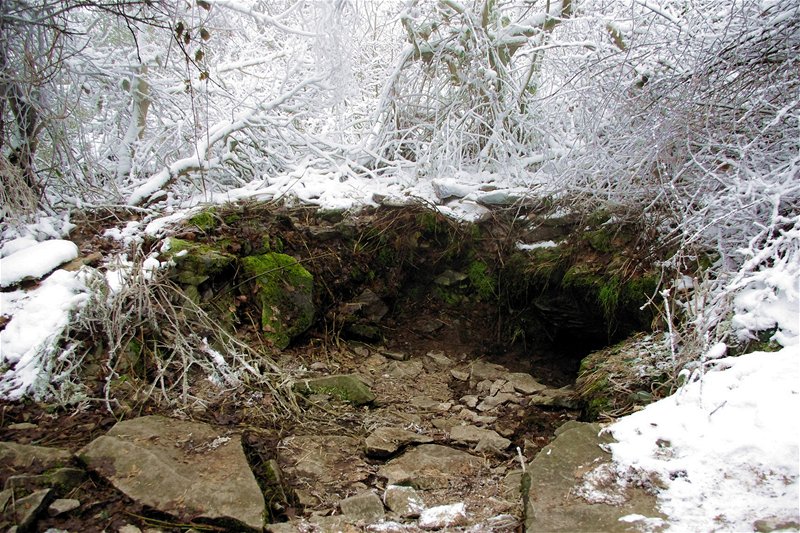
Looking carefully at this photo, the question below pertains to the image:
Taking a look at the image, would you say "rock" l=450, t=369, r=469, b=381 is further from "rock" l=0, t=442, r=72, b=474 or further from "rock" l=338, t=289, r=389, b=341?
"rock" l=0, t=442, r=72, b=474

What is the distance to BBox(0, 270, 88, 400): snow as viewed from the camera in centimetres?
256

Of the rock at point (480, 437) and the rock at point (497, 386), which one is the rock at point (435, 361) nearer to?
the rock at point (497, 386)

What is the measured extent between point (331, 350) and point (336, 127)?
3.12 metres

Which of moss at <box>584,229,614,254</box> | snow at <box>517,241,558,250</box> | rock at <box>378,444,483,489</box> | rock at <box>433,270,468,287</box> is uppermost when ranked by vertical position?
moss at <box>584,229,614,254</box>

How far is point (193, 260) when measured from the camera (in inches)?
131

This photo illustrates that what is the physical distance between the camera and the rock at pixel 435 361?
3758 mm

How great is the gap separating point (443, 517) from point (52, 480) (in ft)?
4.98

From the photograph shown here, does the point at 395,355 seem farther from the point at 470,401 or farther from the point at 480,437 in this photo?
the point at 480,437

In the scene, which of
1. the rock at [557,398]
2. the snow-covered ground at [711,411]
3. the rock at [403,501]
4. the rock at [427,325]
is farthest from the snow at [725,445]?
the rock at [427,325]

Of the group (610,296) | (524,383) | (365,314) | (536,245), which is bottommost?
(524,383)

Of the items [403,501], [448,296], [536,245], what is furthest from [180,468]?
[536,245]

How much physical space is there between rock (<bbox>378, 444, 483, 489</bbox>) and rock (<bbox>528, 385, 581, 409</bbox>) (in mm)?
714

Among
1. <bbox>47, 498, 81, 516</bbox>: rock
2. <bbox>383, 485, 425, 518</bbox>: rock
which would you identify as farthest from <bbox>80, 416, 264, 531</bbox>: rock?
<bbox>383, 485, 425, 518</bbox>: rock

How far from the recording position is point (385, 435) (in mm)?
2727
